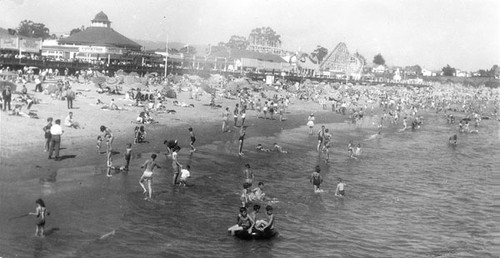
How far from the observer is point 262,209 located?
608 inches

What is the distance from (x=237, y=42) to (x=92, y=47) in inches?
2857

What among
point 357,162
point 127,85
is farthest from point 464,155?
point 127,85

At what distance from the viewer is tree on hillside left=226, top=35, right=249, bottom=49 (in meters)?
131

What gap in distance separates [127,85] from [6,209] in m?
30.9

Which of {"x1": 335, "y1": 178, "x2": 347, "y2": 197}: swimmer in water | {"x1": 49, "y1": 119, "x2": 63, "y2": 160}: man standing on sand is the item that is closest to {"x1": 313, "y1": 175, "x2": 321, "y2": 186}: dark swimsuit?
{"x1": 335, "y1": 178, "x2": 347, "y2": 197}: swimmer in water

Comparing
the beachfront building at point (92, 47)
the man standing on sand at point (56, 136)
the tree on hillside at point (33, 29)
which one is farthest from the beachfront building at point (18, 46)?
the man standing on sand at point (56, 136)

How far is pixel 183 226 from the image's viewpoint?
12.5m

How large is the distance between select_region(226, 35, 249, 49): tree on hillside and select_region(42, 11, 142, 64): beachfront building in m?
62.3

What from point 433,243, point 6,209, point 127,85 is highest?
point 127,85

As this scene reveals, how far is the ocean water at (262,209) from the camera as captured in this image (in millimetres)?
11008

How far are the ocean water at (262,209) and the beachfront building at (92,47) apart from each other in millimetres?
42633

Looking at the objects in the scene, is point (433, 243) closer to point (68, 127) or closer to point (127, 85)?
point (68, 127)

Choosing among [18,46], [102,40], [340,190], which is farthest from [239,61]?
[340,190]

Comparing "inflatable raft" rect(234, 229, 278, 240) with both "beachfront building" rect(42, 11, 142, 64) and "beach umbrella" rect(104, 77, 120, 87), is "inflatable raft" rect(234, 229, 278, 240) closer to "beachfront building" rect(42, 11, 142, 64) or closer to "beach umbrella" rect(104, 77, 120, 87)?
"beach umbrella" rect(104, 77, 120, 87)
